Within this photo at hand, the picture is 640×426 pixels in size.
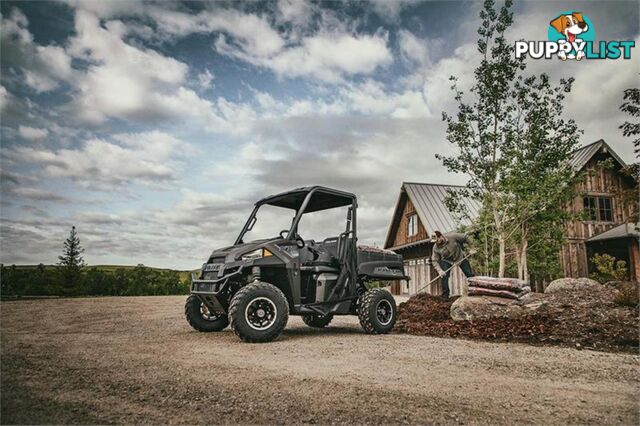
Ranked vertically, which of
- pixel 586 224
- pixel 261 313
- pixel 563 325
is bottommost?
pixel 563 325

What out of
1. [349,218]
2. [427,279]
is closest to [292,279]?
[349,218]

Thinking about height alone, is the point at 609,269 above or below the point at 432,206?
below

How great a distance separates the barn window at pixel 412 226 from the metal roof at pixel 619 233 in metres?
8.95

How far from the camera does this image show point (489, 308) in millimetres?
9312

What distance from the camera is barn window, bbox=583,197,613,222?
2092 centimetres

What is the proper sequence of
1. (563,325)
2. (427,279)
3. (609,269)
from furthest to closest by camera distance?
(427,279) → (609,269) → (563,325)

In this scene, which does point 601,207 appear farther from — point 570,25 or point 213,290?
point 213,290

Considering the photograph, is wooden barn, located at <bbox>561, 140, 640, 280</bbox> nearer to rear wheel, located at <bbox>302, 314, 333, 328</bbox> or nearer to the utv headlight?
rear wheel, located at <bbox>302, 314, 333, 328</bbox>

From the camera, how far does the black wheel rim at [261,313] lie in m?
6.20

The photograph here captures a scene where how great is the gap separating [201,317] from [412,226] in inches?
784

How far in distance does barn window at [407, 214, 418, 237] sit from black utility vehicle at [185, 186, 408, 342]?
55.8ft

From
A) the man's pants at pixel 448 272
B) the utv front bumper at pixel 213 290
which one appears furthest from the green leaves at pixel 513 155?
the utv front bumper at pixel 213 290

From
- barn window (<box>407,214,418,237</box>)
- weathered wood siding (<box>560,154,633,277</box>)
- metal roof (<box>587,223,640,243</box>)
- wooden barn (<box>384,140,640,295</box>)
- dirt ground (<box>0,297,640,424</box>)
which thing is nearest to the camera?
dirt ground (<box>0,297,640,424</box>)

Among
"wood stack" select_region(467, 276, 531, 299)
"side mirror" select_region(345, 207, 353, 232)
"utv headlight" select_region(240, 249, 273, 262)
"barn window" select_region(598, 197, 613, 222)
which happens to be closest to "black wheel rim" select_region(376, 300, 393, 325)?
"side mirror" select_region(345, 207, 353, 232)
